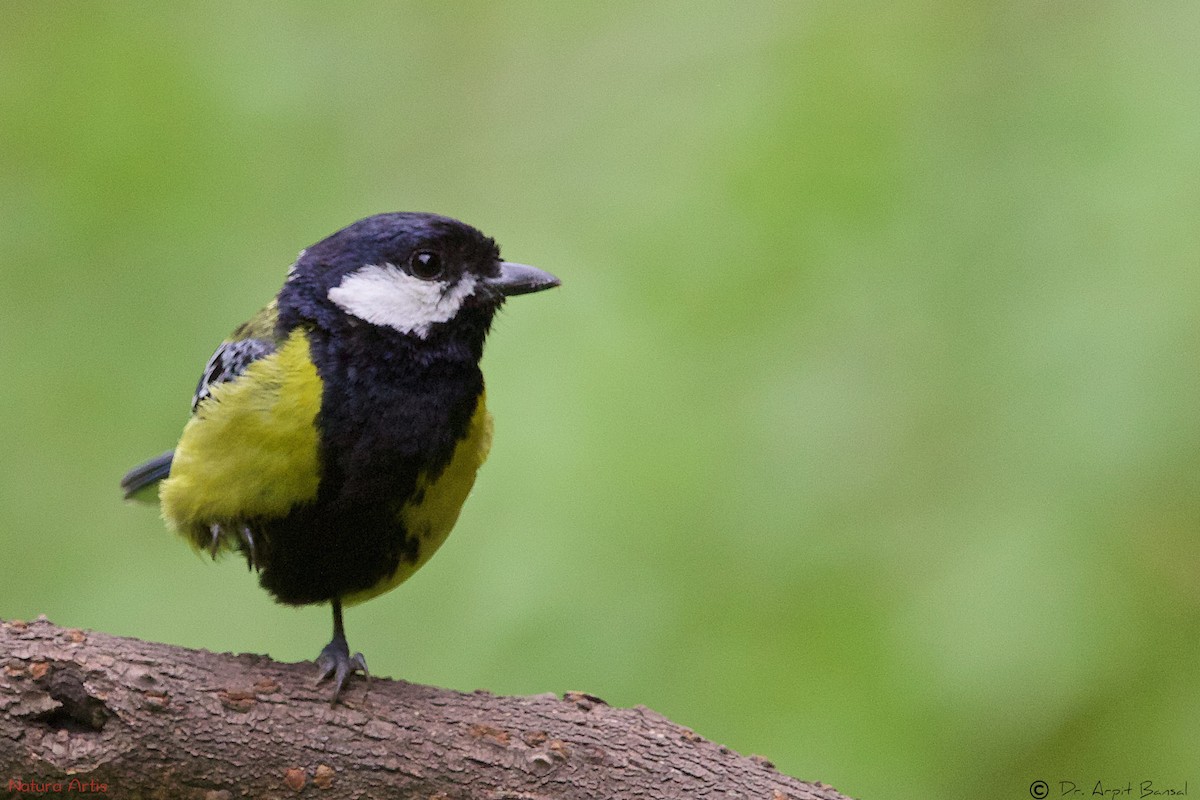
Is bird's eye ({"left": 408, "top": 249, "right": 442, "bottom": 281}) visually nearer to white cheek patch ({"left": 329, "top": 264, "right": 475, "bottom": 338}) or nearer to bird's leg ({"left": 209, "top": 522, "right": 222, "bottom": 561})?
white cheek patch ({"left": 329, "top": 264, "right": 475, "bottom": 338})

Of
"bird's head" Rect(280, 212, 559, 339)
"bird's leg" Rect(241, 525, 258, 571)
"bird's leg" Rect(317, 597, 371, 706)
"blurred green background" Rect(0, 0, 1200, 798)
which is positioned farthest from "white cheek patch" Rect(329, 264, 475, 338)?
"blurred green background" Rect(0, 0, 1200, 798)

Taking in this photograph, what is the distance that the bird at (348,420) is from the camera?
9.28 feet

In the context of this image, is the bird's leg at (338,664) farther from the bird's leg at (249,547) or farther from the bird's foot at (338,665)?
the bird's leg at (249,547)

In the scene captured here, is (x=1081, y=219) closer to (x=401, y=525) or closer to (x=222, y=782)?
(x=401, y=525)

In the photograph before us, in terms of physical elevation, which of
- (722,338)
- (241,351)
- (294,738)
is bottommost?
(294,738)

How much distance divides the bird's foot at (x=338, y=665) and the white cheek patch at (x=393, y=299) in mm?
740

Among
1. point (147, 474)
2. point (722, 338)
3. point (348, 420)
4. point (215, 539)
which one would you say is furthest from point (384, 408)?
point (722, 338)

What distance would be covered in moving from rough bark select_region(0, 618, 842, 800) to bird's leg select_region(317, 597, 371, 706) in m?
0.03

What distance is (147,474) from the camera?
3795 mm

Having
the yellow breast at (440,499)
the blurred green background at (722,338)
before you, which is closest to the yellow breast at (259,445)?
the yellow breast at (440,499)

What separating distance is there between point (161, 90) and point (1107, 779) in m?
4.19

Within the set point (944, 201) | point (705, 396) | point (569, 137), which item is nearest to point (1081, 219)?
point (944, 201)

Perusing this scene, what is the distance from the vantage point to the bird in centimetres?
283

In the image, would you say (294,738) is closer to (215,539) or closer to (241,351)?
(215,539)
